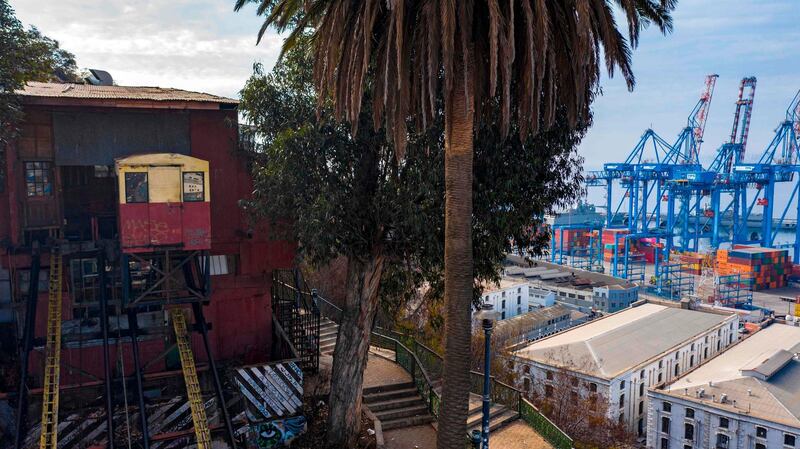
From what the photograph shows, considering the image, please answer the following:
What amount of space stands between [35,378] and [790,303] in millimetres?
98452

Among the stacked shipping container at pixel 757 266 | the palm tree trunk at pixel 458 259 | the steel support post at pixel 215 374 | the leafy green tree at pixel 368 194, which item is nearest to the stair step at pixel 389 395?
the leafy green tree at pixel 368 194

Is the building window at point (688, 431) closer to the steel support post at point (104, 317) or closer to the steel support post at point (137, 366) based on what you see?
the steel support post at point (137, 366)

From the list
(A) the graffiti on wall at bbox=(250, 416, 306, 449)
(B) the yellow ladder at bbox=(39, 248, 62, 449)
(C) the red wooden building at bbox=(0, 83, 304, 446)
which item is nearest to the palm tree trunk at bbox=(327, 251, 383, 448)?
(A) the graffiti on wall at bbox=(250, 416, 306, 449)

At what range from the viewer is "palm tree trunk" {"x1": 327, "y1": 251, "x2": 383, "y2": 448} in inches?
526

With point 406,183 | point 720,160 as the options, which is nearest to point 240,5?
point 406,183

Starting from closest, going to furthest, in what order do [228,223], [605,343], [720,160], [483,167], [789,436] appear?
[483,167], [228,223], [789,436], [605,343], [720,160]

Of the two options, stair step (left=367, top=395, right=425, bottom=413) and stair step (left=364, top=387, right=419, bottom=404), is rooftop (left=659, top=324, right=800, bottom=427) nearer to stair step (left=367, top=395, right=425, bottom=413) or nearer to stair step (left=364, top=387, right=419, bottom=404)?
stair step (left=364, top=387, right=419, bottom=404)

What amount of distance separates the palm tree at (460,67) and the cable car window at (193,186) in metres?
5.51

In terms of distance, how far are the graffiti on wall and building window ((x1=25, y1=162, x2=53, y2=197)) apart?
8857 mm

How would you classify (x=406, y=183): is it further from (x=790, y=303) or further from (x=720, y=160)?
(x=720, y=160)

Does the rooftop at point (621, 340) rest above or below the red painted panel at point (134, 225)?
below

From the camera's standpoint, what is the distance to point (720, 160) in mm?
109500

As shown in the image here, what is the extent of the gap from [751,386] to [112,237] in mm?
43586

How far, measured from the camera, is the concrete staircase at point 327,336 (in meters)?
20.4
